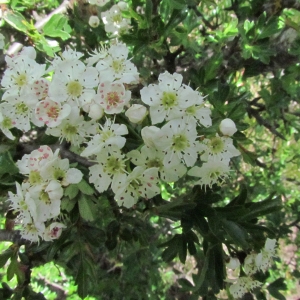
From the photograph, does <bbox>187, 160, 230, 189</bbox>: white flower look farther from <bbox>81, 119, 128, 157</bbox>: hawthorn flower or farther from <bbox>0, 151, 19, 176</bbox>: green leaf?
<bbox>0, 151, 19, 176</bbox>: green leaf

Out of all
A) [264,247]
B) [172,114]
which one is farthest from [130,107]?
[264,247]

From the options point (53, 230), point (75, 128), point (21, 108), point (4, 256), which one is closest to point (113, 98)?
point (75, 128)

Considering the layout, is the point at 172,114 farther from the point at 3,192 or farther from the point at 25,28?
the point at 25,28

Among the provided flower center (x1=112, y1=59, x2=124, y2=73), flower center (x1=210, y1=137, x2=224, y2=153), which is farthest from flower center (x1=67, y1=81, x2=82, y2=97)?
flower center (x1=210, y1=137, x2=224, y2=153)

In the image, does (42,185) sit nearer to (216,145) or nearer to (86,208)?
(86,208)

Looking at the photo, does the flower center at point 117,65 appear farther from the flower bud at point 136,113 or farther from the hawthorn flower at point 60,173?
the hawthorn flower at point 60,173

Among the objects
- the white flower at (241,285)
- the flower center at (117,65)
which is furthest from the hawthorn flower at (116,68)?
the white flower at (241,285)
